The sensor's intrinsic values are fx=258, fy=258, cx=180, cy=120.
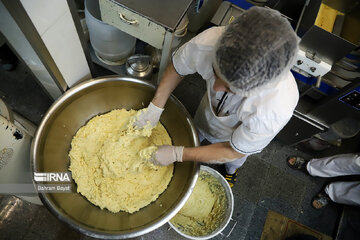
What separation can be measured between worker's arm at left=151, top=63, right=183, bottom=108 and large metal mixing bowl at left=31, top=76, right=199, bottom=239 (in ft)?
0.28

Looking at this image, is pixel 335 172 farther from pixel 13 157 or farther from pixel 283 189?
pixel 13 157

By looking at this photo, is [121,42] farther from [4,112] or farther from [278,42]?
[278,42]

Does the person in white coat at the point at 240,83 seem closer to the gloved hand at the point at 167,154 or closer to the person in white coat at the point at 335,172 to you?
the gloved hand at the point at 167,154

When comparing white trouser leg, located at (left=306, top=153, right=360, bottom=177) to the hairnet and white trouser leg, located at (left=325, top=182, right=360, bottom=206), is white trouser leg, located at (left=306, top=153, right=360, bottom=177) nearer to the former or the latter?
white trouser leg, located at (left=325, top=182, right=360, bottom=206)

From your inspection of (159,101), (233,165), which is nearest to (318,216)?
(233,165)

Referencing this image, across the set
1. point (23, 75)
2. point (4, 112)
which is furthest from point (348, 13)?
point (23, 75)

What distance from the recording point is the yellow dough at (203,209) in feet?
6.04

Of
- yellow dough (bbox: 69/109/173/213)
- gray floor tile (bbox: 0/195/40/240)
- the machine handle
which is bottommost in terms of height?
gray floor tile (bbox: 0/195/40/240)

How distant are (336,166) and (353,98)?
27.2 inches

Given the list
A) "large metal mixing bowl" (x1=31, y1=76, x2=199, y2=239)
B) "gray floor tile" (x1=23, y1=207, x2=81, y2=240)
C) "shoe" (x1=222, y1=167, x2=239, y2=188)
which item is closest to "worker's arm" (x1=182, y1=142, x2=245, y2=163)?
"large metal mixing bowl" (x1=31, y1=76, x2=199, y2=239)

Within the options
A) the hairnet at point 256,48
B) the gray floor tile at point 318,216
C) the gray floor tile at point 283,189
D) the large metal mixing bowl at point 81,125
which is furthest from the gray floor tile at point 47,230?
the gray floor tile at point 318,216

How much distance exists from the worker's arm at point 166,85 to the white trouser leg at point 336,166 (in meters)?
1.48

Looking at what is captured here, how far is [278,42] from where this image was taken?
2.68 feet

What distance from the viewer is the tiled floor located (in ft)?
6.37
